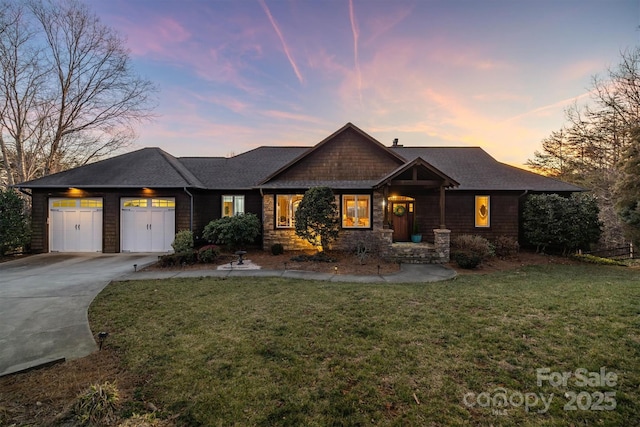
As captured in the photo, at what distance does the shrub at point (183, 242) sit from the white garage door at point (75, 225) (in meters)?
4.17

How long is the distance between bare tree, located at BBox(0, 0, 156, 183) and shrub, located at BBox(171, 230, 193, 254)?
11760 millimetres

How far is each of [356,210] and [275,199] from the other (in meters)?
3.91

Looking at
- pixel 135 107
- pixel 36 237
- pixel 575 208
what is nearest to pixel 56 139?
pixel 135 107

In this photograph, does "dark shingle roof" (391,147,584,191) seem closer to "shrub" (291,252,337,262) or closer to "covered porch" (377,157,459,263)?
"covered porch" (377,157,459,263)

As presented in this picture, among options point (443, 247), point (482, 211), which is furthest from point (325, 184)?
point (482, 211)

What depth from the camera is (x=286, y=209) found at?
40.6 ft

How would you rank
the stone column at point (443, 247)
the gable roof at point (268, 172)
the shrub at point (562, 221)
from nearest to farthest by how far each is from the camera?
the stone column at point (443, 247) → the shrub at point (562, 221) → the gable roof at point (268, 172)

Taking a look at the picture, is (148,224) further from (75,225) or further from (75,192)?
(75,192)

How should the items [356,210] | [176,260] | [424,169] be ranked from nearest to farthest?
[176,260]
[424,169]
[356,210]

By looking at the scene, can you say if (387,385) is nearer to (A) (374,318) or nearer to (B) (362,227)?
(A) (374,318)

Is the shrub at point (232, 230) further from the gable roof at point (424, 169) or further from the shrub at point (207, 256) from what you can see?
the gable roof at point (424, 169)

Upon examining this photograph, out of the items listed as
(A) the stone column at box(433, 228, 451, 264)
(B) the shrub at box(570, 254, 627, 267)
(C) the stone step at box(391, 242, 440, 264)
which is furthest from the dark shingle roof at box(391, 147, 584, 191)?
(C) the stone step at box(391, 242, 440, 264)

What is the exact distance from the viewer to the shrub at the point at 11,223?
10578 millimetres

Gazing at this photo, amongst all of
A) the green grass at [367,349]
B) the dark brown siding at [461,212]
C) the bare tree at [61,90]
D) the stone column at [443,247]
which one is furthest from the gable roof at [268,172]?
the green grass at [367,349]
